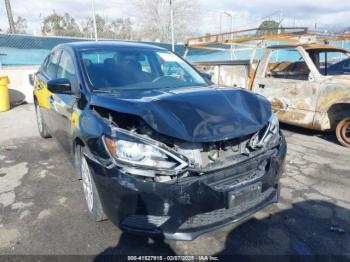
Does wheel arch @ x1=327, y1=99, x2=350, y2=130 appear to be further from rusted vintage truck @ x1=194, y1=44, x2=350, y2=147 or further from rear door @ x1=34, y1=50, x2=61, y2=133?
rear door @ x1=34, y1=50, x2=61, y2=133

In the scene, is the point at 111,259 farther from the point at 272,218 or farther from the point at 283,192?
the point at 283,192

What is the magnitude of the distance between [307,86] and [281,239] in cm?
345

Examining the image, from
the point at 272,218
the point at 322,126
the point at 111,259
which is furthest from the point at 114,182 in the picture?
the point at 322,126

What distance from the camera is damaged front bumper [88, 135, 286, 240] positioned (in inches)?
81.7

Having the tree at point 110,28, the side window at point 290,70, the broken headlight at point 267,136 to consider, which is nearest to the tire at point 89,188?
the broken headlight at point 267,136

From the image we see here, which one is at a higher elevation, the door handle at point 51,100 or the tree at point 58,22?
the tree at point 58,22

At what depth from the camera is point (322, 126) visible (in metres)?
5.15

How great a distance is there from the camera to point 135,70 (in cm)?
338

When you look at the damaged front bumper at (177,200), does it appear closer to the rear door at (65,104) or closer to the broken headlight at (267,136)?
the broken headlight at (267,136)

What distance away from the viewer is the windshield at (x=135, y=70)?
3.07m

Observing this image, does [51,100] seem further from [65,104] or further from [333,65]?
Answer: [333,65]

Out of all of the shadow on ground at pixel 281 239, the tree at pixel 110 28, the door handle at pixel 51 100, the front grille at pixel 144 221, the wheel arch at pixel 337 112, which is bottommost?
the shadow on ground at pixel 281 239

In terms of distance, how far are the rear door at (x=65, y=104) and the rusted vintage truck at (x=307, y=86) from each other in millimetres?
3902

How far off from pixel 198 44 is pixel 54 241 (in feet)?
25.0
